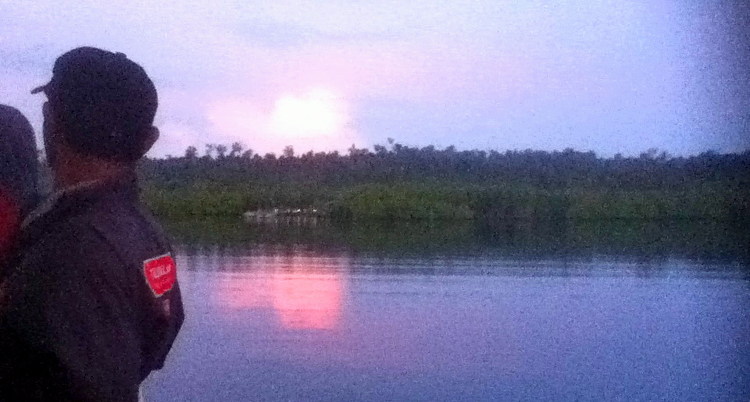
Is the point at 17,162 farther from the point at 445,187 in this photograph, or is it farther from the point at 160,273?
the point at 445,187

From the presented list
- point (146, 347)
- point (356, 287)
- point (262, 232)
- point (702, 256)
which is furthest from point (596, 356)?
point (262, 232)

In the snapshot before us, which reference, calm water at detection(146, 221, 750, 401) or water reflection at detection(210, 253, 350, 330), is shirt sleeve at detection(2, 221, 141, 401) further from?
water reflection at detection(210, 253, 350, 330)

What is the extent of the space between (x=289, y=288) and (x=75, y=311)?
1564 centimetres

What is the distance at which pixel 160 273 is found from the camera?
6.72 feet

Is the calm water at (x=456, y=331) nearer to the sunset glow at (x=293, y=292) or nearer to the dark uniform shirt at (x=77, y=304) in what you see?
the sunset glow at (x=293, y=292)

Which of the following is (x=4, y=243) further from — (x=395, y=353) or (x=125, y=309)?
(x=395, y=353)

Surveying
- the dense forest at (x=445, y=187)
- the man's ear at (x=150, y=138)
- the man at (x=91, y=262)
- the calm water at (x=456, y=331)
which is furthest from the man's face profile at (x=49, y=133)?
the dense forest at (x=445, y=187)

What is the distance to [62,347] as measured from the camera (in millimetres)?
1771

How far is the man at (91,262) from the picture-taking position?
70.3 inches

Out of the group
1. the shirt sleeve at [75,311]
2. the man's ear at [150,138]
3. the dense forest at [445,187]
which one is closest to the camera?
the shirt sleeve at [75,311]

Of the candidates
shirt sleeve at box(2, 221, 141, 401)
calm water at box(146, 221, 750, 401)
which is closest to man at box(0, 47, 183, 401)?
shirt sleeve at box(2, 221, 141, 401)

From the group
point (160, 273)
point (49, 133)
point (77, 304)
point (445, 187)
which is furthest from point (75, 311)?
point (445, 187)

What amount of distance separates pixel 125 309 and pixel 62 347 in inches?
6.4

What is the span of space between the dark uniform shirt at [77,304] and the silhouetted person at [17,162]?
0.60 feet
